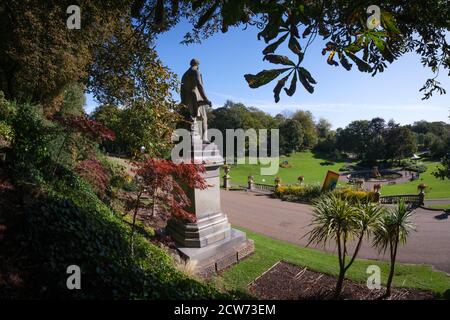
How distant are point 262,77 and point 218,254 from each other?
300 inches

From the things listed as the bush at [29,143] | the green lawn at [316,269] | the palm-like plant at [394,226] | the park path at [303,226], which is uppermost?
the bush at [29,143]

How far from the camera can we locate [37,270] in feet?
12.5

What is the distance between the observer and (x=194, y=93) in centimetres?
945

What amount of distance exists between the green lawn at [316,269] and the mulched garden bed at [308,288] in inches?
10.8

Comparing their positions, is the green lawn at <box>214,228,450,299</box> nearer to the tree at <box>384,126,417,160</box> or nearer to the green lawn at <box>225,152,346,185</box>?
the green lawn at <box>225,152,346,185</box>

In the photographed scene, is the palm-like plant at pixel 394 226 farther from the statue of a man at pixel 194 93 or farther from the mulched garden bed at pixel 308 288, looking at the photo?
the statue of a man at pixel 194 93

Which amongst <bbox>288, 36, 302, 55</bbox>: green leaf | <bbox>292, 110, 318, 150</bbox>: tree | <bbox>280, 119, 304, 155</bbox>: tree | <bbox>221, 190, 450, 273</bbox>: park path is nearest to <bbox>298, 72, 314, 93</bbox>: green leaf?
<bbox>288, 36, 302, 55</bbox>: green leaf

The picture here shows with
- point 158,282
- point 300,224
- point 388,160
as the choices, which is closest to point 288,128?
point 388,160

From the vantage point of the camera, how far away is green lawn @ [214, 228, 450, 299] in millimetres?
7548

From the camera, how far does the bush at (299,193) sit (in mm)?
22141

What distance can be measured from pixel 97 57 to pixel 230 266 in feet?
32.8

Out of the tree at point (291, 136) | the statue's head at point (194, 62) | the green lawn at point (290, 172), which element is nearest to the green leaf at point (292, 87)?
the statue's head at point (194, 62)

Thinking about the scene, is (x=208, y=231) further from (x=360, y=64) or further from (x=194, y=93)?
(x=360, y=64)

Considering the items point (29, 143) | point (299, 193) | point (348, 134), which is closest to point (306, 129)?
point (348, 134)
